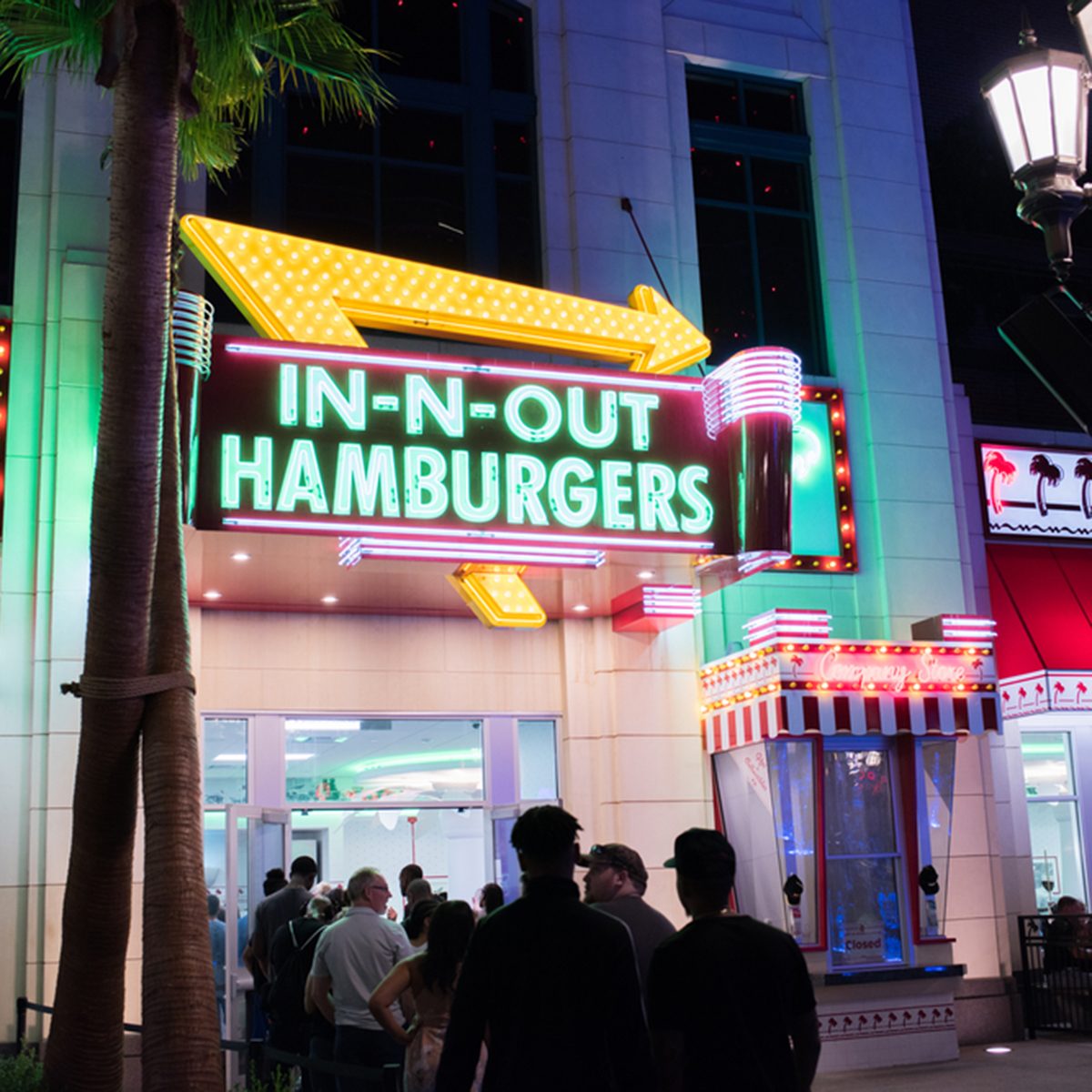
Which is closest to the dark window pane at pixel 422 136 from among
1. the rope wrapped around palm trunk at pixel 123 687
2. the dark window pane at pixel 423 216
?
the dark window pane at pixel 423 216

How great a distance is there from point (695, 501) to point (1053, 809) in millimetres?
9684

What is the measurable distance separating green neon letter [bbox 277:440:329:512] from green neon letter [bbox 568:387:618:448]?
7.93 feet

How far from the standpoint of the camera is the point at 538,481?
13.2m

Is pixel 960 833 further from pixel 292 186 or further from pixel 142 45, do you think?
pixel 142 45

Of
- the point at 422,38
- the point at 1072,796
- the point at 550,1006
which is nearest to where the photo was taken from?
the point at 550,1006

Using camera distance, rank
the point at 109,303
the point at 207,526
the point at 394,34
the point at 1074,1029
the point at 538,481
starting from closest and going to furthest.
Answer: the point at 109,303
the point at 207,526
the point at 538,481
the point at 1074,1029
the point at 394,34

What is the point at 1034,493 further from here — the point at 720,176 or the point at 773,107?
the point at 773,107

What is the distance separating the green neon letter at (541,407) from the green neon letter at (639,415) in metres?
0.69

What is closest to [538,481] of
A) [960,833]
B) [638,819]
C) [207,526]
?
[207,526]

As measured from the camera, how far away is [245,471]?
12.2 meters

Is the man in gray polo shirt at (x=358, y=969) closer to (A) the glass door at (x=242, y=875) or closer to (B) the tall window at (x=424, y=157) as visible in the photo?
(A) the glass door at (x=242, y=875)

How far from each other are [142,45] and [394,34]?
962 cm

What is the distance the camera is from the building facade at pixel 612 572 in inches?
560

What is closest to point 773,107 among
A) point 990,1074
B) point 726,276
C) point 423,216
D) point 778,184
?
point 778,184
